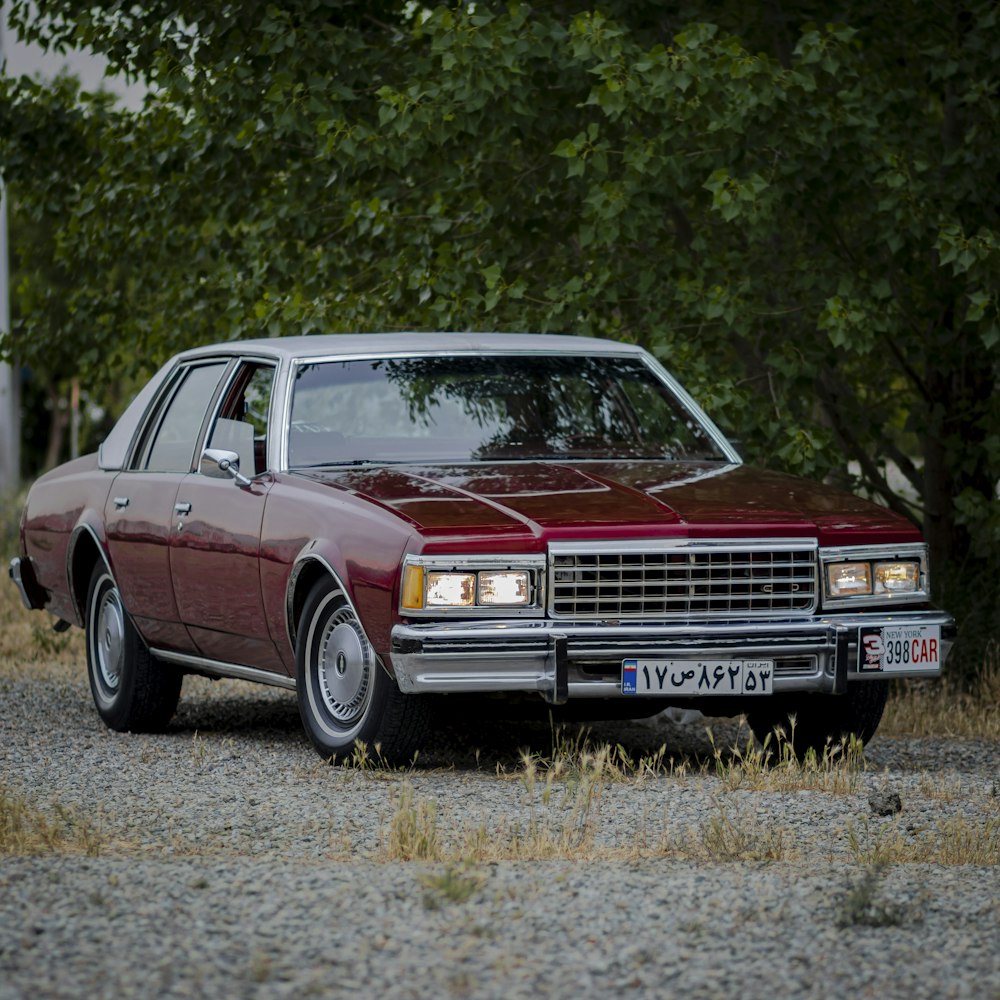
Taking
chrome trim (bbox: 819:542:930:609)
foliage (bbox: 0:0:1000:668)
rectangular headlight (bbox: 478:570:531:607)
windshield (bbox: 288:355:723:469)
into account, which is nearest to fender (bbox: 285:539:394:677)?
rectangular headlight (bbox: 478:570:531:607)

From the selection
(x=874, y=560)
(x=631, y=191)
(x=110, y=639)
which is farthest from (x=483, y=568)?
(x=631, y=191)

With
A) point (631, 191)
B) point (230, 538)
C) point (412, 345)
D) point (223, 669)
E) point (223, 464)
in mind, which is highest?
point (631, 191)

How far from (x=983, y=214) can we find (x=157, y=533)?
4.97 metres

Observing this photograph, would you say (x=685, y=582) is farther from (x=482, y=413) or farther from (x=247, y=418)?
(x=247, y=418)

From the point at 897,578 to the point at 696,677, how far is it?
0.98 m

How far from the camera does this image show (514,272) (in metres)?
12.1

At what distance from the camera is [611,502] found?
742 centimetres

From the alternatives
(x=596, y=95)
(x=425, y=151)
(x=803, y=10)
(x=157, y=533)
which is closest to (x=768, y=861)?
(x=157, y=533)

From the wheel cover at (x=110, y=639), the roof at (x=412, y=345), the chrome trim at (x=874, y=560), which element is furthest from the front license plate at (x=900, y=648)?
the wheel cover at (x=110, y=639)

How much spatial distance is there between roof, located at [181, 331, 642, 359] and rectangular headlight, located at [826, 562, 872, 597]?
6.19 feet

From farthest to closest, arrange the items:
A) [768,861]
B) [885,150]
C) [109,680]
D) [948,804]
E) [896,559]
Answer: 1. [885,150]
2. [109,680]
3. [896,559]
4. [948,804]
5. [768,861]

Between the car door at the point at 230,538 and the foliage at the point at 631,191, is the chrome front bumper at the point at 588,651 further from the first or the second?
the foliage at the point at 631,191

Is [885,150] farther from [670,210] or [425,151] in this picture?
[425,151]

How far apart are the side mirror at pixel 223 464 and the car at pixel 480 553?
1 centimetres
